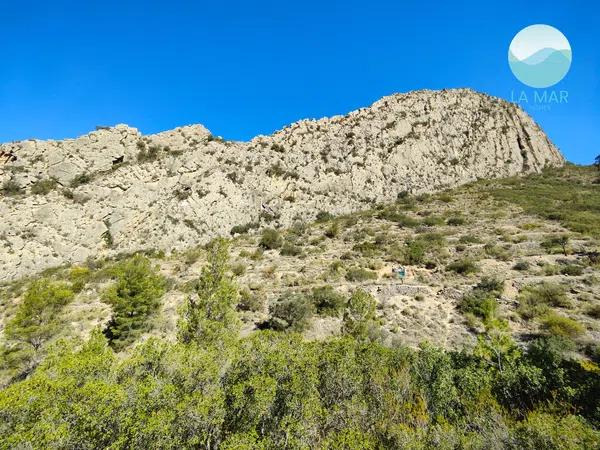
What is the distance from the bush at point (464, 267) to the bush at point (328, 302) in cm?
1130

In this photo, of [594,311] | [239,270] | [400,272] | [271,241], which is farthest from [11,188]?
[594,311]

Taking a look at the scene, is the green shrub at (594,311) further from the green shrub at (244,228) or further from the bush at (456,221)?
the green shrub at (244,228)

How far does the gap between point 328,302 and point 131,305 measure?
14088 mm

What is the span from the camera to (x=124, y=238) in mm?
45438

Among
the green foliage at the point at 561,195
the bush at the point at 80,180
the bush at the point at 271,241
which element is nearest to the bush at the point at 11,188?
the bush at the point at 80,180

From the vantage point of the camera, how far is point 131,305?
22516 millimetres

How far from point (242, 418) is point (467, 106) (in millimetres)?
74919

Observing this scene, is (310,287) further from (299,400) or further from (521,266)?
(299,400)

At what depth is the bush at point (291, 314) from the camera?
22.4m

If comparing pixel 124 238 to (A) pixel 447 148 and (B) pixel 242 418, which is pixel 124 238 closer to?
(B) pixel 242 418

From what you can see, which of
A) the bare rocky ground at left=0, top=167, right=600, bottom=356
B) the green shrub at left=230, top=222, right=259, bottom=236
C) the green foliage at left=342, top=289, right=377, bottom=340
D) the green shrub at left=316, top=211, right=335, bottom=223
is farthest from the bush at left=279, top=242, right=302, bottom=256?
the green foliage at left=342, top=289, right=377, bottom=340

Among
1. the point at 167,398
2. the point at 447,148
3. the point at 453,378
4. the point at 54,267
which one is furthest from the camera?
the point at 447,148

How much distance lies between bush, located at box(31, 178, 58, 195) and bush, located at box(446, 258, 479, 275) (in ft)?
182

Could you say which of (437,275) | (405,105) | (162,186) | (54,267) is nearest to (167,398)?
(437,275)
